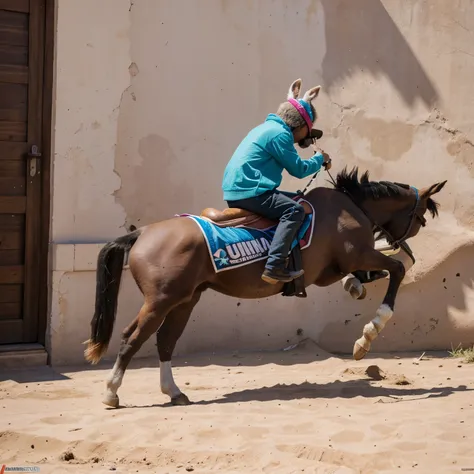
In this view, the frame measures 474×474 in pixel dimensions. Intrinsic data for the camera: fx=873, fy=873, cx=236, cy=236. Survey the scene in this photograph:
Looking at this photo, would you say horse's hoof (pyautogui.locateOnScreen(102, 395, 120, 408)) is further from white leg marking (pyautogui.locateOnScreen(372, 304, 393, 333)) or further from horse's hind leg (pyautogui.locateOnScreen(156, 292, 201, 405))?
white leg marking (pyautogui.locateOnScreen(372, 304, 393, 333))

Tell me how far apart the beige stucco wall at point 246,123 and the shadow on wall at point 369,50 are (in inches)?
0.5

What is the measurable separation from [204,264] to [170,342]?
676 millimetres

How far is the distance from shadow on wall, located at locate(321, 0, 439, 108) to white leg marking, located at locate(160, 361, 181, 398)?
11.2 feet

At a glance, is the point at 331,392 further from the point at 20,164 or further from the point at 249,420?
the point at 20,164

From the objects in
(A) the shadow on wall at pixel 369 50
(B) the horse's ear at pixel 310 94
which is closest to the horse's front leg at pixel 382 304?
(B) the horse's ear at pixel 310 94

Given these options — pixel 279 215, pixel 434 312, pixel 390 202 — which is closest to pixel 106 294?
pixel 279 215

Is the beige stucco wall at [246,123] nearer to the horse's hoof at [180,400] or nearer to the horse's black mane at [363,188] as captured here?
the horse's black mane at [363,188]

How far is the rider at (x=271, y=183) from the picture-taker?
621cm

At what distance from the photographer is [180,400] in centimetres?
614

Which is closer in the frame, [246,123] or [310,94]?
[310,94]

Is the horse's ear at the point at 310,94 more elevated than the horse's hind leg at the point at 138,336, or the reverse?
the horse's ear at the point at 310,94

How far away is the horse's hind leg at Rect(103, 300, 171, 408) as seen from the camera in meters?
6.00

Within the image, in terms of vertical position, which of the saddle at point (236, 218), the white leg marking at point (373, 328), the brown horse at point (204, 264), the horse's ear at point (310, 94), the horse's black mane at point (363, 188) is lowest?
the white leg marking at point (373, 328)

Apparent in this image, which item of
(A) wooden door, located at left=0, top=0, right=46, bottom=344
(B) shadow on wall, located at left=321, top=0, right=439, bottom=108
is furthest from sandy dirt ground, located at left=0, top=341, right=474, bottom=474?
(B) shadow on wall, located at left=321, top=0, right=439, bottom=108
